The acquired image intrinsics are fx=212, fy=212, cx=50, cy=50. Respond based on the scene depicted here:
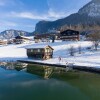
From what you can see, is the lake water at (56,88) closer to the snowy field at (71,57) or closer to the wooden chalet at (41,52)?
the snowy field at (71,57)

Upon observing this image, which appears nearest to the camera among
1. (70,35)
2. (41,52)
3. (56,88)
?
(56,88)

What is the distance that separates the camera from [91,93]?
3259 centimetres

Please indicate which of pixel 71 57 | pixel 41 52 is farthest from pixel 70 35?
pixel 71 57

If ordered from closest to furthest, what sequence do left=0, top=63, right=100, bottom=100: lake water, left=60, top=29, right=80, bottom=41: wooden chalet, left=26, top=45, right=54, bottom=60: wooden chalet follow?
1. left=0, top=63, right=100, bottom=100: lake water
2. left=26, top=45, right=54, bottom=60: wooden chalet
3. left=60, top=29, right=80, bottom=41: wooden chalet

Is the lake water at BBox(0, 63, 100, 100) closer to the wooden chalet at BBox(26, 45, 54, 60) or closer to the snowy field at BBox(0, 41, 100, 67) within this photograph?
the snowy field at BBox(0, 41, 100, 67)

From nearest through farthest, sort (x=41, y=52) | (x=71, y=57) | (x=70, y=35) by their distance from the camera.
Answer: (x=71, y=57)
(x=41, y=52)
(x=70, y=35)

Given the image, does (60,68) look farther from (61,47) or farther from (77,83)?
(61,47)

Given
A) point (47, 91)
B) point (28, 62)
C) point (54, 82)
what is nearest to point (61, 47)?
point (28, 62)

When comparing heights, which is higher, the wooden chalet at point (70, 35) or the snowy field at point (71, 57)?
the wooden chalet at point (70, 35)

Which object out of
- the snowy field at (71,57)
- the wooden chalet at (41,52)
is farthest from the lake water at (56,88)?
the wooden chalet at (41,52)

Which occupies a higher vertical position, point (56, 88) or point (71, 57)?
point (71, 57)

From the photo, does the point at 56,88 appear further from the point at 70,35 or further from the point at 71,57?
the point at 70,35

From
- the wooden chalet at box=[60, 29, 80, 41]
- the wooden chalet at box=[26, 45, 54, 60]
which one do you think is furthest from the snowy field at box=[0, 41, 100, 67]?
the wooden chalet at box=[60, 29, 80, 41]

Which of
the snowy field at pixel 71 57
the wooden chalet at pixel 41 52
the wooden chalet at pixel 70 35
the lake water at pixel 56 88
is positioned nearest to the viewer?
the lake water at pixel 56 88
